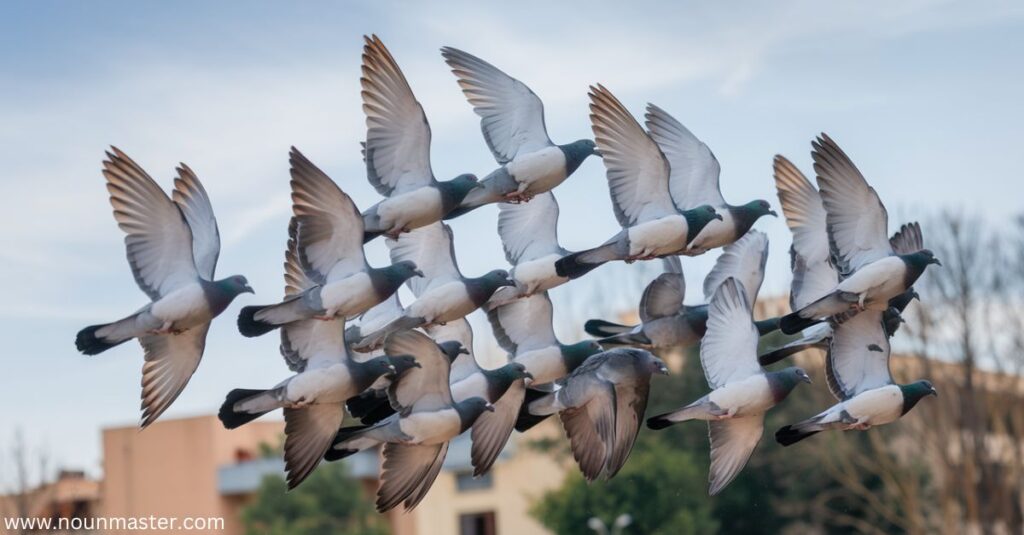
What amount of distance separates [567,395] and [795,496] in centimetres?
2840

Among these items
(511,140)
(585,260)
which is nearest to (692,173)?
(511,140)

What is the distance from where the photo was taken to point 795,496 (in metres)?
37.5

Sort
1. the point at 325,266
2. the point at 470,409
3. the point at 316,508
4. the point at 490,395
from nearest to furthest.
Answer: the point at 325,266, the point at 470,409, the point at 490,395, the point at 316,508

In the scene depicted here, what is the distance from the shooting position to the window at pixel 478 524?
134 feet

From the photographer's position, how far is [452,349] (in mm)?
9859

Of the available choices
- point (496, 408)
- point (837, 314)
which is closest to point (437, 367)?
point (496, 408)

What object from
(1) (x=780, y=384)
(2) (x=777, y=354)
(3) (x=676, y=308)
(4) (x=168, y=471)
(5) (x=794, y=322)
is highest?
(3) (x=676, y=308)

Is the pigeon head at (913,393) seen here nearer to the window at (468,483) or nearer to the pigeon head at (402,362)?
the pigeon head at (402,362)

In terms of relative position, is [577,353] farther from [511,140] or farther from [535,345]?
[511,140]

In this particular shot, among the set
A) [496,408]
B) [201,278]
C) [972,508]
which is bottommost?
[972,508]

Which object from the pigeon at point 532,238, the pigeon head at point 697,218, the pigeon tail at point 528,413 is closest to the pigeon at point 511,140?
the pigeon at point 532,238

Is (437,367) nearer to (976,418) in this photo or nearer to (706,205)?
(706,205)

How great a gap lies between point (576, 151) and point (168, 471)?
1176 inches

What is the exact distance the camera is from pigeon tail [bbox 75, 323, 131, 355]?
880 cm
